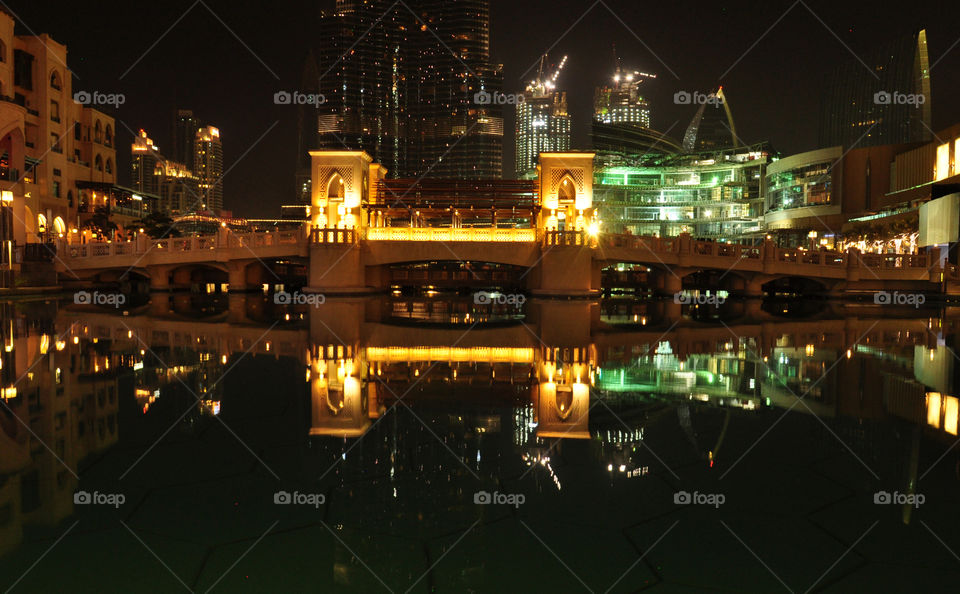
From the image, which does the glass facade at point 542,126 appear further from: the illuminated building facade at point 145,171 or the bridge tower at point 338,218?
the bridge tower at point 338,218

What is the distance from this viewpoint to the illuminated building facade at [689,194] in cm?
7456

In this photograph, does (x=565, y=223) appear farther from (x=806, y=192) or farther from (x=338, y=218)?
(x=806, y=192)

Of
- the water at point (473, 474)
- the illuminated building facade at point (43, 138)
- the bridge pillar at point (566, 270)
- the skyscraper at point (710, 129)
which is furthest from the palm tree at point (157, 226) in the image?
the skyscraper at point (710, 129)

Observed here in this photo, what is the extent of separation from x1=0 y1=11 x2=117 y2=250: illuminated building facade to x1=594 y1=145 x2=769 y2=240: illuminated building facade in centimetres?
5135

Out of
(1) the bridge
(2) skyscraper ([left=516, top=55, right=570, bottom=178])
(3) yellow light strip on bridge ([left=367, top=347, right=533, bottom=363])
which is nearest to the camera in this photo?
(3) yellow light strip on bridge ([left=367, top=347, right=533, bottom=363])

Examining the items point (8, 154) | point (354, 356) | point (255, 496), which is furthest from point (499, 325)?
point (8, 154)

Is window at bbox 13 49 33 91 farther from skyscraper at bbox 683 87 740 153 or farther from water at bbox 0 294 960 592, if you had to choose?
skyscraper at bbox 683 87 740 153

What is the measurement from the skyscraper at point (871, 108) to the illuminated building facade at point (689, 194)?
66352 millimetres

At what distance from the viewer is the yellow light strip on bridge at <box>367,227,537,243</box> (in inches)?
1088

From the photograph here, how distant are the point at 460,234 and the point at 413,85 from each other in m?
63.7

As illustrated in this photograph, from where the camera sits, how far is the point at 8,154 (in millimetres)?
36250

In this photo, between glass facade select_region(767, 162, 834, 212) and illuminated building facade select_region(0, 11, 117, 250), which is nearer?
illuminated building facade select_region(0, 11, 117, 250)

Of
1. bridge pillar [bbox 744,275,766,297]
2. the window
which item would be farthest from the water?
the window

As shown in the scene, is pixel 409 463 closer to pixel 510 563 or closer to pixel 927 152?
pixel 510 563
